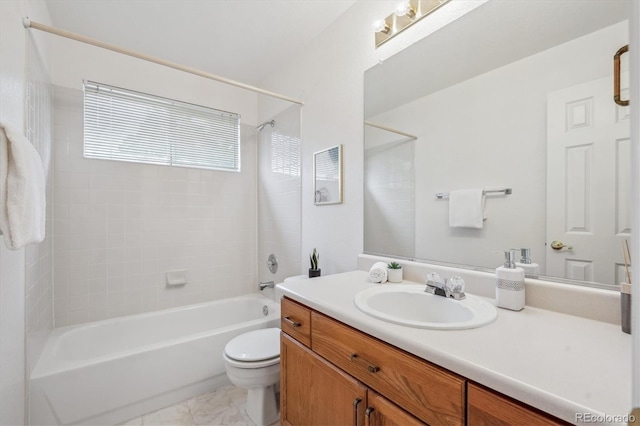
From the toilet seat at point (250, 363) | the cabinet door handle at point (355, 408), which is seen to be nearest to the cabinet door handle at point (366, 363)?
the cabinet door handle at point (355, 408)

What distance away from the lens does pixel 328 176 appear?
193cm

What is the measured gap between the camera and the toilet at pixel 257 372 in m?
1.52

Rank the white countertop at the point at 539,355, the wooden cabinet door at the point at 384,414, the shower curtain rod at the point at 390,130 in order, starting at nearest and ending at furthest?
the white countertop at the point at 539,355 → the wooden cabinet door at the point at 384,414 → the shower curtain rod at the point at 390,130

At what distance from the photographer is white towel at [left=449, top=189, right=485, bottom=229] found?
1168mm

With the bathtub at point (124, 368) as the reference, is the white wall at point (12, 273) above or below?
above

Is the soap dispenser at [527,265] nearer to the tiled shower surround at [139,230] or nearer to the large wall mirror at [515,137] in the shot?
the large wall mirror at [515,137]

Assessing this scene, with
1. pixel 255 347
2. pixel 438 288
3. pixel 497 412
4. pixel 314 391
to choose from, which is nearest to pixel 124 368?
pixel 255 347

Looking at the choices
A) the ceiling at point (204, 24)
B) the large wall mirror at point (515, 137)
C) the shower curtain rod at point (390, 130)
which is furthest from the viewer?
the ceiling at point (204, 24)

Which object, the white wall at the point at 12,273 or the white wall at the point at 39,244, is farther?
the white wall at the point at 39,244

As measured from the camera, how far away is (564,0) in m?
0.95

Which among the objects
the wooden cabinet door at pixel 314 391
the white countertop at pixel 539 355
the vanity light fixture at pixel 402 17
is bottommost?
the wooden cabinet door at pixel 314 391

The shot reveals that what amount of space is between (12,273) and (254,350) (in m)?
1.15

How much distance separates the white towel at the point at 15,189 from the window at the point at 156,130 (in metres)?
1.51

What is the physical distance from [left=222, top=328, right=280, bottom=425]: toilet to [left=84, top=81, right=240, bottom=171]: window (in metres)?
1.69
